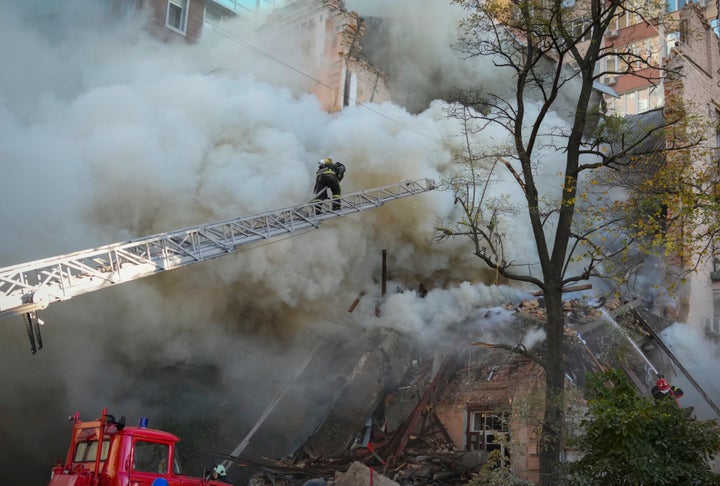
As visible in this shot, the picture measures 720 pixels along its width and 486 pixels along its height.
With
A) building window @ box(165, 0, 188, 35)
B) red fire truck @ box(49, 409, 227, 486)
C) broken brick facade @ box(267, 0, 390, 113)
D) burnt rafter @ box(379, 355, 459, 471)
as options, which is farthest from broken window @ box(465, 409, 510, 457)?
building window @ box(165, 0, 188, 35)

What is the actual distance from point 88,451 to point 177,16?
1704cm

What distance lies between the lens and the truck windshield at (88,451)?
25.9 feet

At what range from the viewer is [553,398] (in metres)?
9.26

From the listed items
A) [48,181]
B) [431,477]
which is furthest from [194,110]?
[431,477]

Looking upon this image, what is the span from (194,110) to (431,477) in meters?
10.7

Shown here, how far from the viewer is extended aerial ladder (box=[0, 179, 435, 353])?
30.0 ft

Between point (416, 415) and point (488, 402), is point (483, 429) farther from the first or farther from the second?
point (416, 415)

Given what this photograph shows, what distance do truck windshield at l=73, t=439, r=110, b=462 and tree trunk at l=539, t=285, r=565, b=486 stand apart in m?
5.77

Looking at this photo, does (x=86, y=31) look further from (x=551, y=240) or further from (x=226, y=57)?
(x=551, y=240)

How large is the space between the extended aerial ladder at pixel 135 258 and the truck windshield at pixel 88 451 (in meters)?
1.87

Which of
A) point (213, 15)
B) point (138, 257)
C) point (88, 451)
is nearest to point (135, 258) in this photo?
point (138, 257)

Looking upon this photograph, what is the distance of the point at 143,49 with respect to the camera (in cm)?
1934

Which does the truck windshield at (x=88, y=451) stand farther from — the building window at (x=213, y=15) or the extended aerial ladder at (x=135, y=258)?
the building window at (x=213, y=15)

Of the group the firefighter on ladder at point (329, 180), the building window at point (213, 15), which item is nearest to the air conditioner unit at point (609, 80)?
the building window at point (213, 15)
